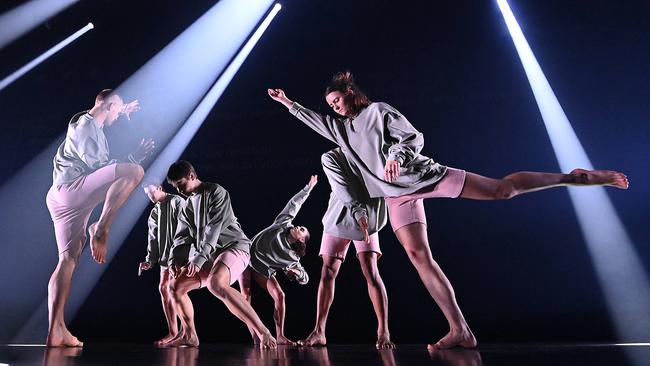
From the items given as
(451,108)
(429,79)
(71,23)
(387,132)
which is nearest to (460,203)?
(451,108)

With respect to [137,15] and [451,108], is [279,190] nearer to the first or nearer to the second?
[451,108]

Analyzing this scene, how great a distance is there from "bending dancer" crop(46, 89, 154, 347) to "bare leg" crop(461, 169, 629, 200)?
1806 mm

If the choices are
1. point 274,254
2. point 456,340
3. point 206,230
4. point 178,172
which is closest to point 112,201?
point 178,172

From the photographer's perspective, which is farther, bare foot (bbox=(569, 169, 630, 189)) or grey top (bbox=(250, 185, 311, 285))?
grey top (bbox=(250, 185, 311, 285))

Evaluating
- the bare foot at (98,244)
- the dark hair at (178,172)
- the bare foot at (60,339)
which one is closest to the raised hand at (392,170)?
the dark hair at (178,172)

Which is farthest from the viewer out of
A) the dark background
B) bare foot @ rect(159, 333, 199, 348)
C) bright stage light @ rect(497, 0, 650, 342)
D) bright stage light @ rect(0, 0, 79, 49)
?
bright stage light @ rect(0, 0, 79, 49)

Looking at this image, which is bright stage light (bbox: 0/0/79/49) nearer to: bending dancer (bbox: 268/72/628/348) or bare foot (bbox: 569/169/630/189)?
bending dancer (bbox: 268/72/628/348)

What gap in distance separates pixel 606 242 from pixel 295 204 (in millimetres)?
2068

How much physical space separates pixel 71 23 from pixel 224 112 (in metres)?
1.99

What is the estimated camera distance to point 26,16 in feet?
17.6

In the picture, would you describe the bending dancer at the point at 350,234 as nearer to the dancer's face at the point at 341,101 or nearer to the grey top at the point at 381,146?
the grey top at the point at 381,146

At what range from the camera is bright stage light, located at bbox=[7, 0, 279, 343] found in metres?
4.58

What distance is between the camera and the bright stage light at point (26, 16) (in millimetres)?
5356

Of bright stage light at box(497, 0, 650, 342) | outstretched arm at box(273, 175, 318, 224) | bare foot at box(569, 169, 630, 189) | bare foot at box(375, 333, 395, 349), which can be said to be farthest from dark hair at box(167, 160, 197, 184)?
bright stage light at box(497, 0, 650, 342)
